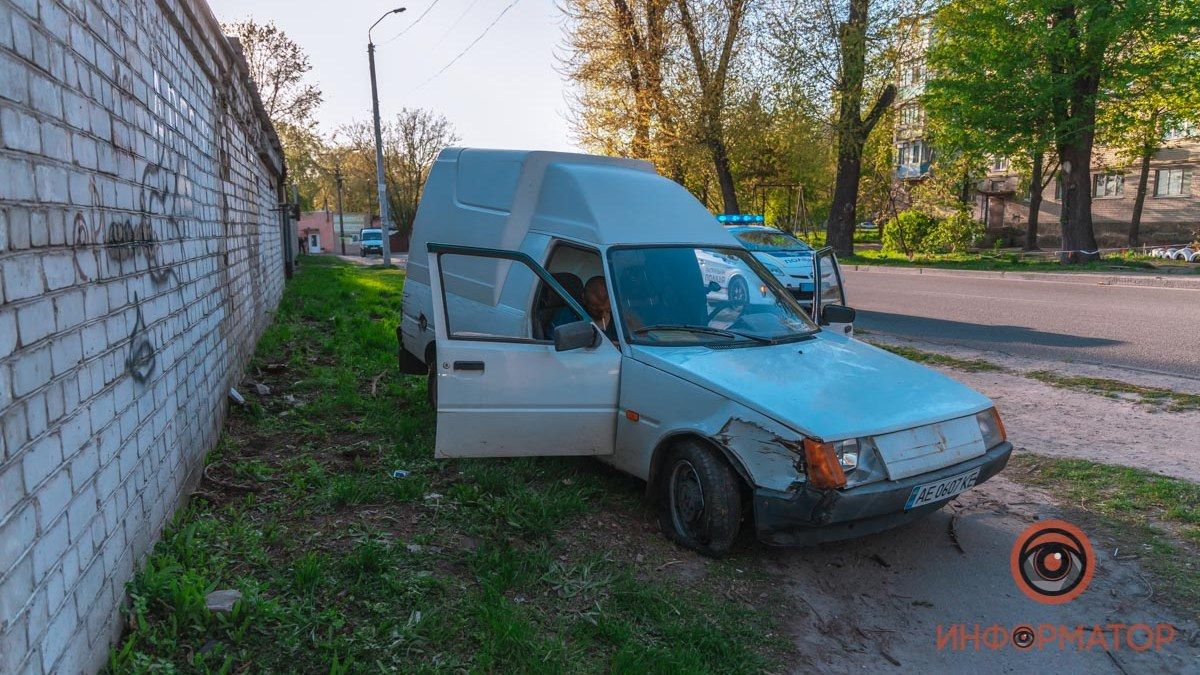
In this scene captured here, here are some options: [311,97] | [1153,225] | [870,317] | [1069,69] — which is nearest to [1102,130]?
[1069,69]

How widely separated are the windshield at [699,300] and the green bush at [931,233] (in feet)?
86.8

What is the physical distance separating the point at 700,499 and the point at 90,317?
9.15ft

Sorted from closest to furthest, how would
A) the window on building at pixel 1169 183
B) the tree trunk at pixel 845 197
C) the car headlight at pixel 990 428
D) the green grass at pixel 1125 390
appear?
the car headlight at pixel 990 428, the green grass at pixel 1125 390, the tree trunk at pixel 845 197, the window on building at pixel 1169 183

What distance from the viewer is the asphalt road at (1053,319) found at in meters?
8.90

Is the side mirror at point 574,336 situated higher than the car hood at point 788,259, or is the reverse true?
the car hood at point 788,259

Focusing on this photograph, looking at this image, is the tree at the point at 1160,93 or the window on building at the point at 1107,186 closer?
the tree at the point at 1160,93

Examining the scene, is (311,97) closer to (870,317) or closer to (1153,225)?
(870,317)

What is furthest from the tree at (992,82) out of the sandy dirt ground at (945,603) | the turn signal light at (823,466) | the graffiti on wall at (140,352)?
the graffiti on wall at (140,352)

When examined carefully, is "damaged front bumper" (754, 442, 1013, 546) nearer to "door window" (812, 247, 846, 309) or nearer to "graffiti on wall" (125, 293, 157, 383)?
"graffiti on wall" (125, 293, 157, 383)

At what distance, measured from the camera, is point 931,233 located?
3062 cm

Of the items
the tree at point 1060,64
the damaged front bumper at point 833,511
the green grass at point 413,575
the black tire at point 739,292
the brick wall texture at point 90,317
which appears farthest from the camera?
the tree at point 1060,64

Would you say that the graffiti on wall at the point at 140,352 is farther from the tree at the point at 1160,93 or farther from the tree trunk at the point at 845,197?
the tree trunk at the point at 845,197

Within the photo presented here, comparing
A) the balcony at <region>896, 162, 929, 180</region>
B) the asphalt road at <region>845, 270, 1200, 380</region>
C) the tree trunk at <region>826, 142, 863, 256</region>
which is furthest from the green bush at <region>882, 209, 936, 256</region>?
the balcony at <region>896, 162, 929, 180</region>

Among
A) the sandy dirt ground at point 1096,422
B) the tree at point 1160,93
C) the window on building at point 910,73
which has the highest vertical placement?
the window on building at point 910,73
